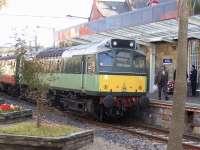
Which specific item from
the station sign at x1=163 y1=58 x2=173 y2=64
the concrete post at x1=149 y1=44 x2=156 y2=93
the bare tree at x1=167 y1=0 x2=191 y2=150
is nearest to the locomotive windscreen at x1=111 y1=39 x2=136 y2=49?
the station sign at x1=163 y1=58 x2=173 y2=64

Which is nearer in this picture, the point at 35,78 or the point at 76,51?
the point at 35,78

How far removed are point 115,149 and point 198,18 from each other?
964 centimetres

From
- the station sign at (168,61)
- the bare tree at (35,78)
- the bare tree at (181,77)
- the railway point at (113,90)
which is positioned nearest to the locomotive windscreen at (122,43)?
the railway point at (113,90)

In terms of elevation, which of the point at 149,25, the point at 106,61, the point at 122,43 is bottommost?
the point at 106,61

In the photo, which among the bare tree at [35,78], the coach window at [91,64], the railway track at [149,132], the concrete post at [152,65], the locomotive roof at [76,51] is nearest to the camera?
the bare tree at [35,78]

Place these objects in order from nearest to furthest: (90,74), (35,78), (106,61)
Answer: (35,78)
(106,61)
(90,74)

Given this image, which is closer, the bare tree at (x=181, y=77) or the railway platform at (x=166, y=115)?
the bare tree at (x=181, y=77)

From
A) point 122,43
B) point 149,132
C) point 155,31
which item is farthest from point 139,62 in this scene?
point 155,31

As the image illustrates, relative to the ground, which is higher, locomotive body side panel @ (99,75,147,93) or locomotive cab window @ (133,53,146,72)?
locomotive cab window @ (133,53,146,72)

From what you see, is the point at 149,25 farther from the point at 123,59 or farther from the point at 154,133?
the point at 154,133

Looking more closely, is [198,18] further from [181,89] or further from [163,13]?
[181,89]

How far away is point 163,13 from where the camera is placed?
24.9 m

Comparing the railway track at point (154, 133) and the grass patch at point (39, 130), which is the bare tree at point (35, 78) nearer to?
the grass patch at point (39, 130)

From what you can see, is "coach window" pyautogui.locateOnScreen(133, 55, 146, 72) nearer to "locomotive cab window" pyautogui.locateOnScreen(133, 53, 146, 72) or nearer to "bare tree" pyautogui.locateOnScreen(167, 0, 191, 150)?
"locomotive cab window" pyautogui.locateOnScreen(133, 53, 146, 72)
